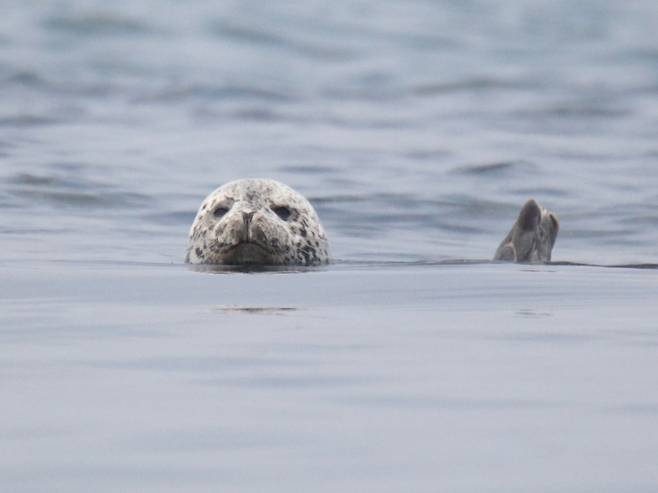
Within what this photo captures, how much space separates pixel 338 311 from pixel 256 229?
250 cm

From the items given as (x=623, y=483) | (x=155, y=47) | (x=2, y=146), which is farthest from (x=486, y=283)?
(x=155, y=47)

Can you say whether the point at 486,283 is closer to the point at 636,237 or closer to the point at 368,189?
the point at 636,237

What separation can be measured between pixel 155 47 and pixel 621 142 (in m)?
13.3

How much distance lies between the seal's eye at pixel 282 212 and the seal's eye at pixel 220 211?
295 millimetres

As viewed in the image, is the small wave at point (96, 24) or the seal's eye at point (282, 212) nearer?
the seal's eye at point (282, 212)

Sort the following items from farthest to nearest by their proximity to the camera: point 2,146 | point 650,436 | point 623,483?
1. point 2,146
2. point 650,436
3. point 623,483

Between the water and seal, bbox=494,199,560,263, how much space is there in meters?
0.33

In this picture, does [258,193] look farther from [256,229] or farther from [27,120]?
[27,120]

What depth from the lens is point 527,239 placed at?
1094 centimetres

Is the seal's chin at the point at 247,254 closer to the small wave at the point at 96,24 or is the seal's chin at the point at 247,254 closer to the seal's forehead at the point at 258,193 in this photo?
the seal's forehead at the point at 258,193

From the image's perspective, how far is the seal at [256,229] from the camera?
398 inches

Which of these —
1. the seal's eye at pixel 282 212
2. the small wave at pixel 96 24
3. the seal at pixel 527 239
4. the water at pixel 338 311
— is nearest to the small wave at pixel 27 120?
the water at pixel 338 311

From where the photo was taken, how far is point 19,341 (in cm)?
657

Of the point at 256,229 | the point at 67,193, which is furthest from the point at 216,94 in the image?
the point at 256,229
